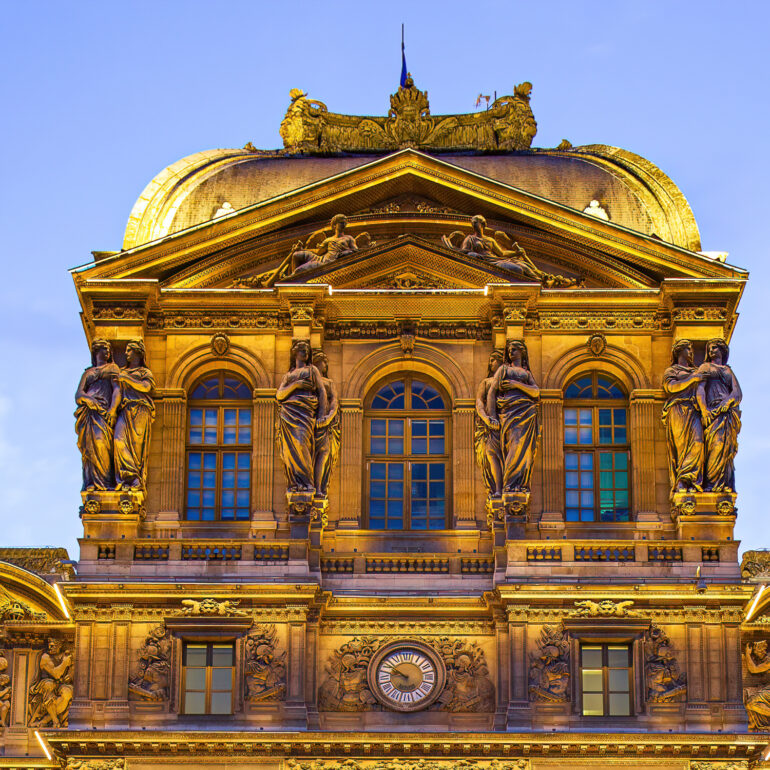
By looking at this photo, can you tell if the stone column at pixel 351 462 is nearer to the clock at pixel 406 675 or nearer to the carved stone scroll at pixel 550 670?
the clock at pixel 406 675

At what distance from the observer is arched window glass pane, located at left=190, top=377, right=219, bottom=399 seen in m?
51.0

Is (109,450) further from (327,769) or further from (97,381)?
(327,769)

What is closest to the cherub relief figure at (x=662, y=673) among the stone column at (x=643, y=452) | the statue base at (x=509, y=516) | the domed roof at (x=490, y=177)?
the stone column at (x=643, y=452)

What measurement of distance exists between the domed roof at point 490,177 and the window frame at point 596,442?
A: 3940 millimetres

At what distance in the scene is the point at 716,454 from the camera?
49.0 metres

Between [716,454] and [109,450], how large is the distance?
38.8 ft

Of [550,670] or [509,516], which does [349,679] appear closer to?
[550,670]

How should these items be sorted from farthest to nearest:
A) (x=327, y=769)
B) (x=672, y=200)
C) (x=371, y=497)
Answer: (x=672, y=200)
(x=371, y=497)
(x=327, y=769)

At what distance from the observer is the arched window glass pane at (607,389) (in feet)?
167

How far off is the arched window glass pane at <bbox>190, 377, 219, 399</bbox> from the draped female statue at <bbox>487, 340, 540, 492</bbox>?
18.4ft

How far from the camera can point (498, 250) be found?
51.4 meters

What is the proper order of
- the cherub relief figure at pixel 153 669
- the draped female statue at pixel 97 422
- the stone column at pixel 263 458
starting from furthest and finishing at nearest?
the stone column at pixel 263 458, the draped female statue at pixel 97 422, the cherub relief figure at pixel 153 669

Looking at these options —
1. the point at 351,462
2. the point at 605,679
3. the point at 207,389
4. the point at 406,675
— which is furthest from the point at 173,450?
the point at 605,679

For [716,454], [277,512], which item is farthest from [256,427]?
[716,454]
